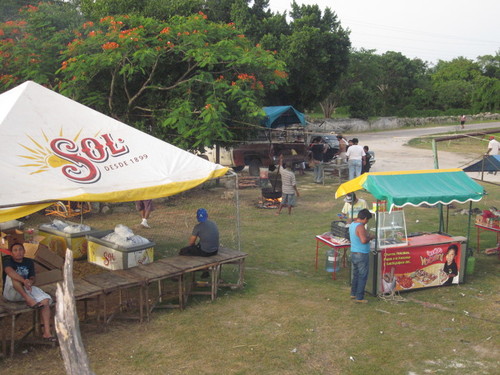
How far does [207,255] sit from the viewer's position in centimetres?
864

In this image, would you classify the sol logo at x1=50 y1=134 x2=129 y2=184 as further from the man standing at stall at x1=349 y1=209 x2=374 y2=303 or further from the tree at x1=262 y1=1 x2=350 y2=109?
the tree at x1=262 y1=1 x2=350 y2=109

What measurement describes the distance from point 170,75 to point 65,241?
25.6 feet

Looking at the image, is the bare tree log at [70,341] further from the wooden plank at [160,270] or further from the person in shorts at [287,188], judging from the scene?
the person in shorts at [287,188]

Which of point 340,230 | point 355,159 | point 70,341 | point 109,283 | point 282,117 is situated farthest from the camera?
point 282,117

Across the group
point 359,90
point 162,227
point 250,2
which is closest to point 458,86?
point 359,90

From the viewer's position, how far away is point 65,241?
10086 millimetres

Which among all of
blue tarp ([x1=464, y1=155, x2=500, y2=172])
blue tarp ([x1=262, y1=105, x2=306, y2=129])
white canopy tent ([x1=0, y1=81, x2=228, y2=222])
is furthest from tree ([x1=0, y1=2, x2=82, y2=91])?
blue tarp ([x1=464, y1=155, x2=500, y2=172])

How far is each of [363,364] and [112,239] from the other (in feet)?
15.3

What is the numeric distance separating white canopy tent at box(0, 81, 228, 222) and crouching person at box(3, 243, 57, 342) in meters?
0.76

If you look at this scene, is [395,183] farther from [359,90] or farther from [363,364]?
[359,90]

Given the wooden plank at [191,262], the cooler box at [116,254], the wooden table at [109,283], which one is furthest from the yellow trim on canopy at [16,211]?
the wooden plank at [191,262]

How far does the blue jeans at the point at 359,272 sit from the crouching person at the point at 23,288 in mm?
4534

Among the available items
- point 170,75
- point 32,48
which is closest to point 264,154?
point 170,75

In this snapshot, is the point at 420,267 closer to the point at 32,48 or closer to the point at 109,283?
the point at 109,283
